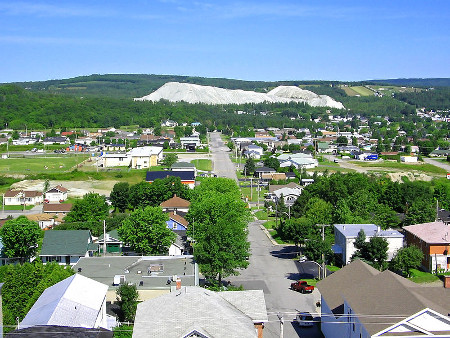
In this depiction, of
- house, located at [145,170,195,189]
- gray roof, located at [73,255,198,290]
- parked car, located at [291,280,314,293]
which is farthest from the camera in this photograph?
house, located at [145,170,195,189]

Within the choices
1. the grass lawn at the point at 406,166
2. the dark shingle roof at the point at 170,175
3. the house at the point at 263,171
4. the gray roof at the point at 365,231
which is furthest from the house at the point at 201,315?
the grass lawn at the point at 406,166

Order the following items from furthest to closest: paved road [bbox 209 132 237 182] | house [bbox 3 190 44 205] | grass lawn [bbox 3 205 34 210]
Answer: paved road [bbox 209 132 237 182] < house [bbox 3 190 44 205] < grass lawn [bbox 3 205 34 210]

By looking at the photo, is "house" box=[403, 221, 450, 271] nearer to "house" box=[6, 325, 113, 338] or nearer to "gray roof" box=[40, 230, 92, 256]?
"gray roof" box=[40, 230, 92, 256]

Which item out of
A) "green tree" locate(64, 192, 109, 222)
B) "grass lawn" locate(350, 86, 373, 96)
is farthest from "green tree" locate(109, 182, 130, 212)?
"grass lawn" locate(350, 86, 373, 96)

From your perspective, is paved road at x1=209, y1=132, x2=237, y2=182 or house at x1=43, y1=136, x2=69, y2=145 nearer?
paved road at x1=209, y1=132, x2=237, y2=182

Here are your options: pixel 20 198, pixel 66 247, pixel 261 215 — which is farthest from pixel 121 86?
pixel 66 247

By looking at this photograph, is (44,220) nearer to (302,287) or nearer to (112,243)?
(112,243)

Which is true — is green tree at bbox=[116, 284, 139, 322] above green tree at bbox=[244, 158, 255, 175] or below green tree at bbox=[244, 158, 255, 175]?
above

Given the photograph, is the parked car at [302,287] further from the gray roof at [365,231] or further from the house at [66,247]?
the house at [66,247]
